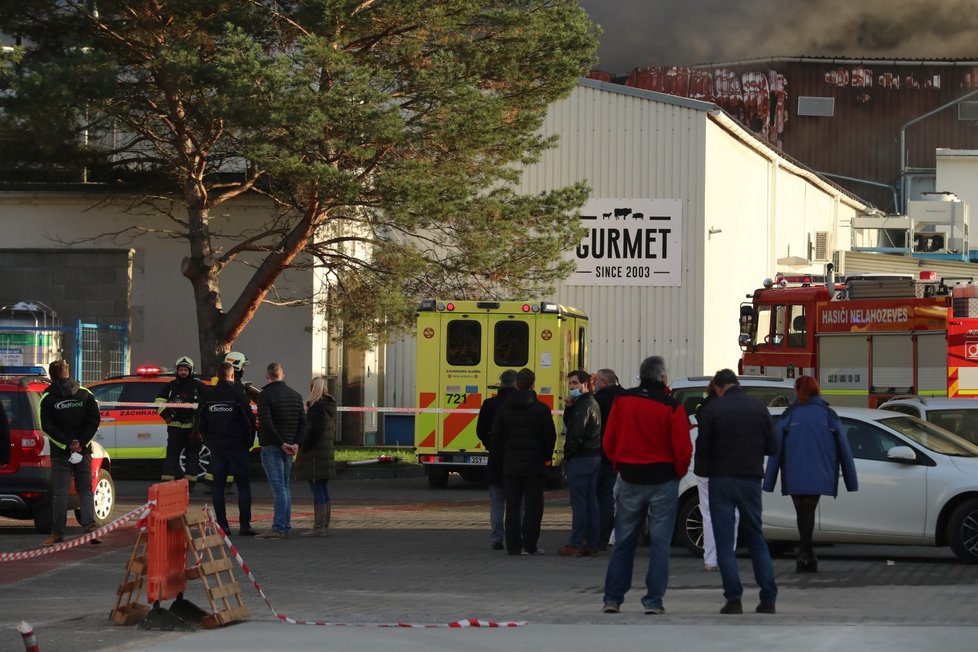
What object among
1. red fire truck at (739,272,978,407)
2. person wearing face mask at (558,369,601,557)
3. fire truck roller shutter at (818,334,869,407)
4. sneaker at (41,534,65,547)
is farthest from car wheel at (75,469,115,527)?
red fire truck at (739,272,978,407)

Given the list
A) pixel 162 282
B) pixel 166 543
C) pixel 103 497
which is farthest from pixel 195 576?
pixel 162 282

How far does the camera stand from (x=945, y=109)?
62.5m

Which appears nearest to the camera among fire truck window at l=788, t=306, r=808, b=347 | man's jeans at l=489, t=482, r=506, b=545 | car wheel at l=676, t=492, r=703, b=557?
car wheel at l=676, t=492, r=703, b=557

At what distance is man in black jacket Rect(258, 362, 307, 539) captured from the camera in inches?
616

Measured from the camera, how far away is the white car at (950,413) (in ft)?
53.5

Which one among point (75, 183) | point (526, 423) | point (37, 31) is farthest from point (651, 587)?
point (75, 183)

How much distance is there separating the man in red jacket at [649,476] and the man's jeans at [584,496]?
4.08 metres

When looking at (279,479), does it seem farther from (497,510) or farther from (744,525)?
(744,525)

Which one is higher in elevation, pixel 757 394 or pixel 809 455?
pixel 757 394

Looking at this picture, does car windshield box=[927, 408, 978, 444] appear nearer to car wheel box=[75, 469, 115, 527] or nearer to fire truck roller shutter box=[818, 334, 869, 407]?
fire truck roller shutter box=[818, 334, 869, 407]

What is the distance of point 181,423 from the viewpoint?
67.1 ft

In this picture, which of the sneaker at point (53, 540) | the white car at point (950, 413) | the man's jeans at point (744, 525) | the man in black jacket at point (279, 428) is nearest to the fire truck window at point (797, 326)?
the white car at point (950, 413)

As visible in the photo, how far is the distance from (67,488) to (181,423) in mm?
5045

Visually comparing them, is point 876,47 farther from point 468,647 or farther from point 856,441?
point 468,647
